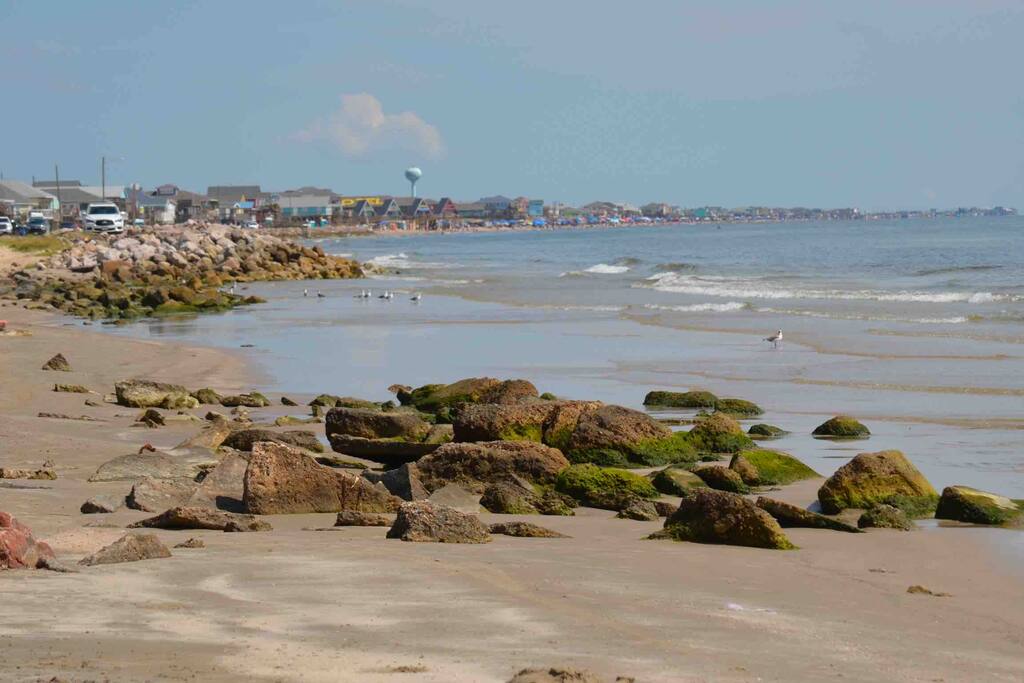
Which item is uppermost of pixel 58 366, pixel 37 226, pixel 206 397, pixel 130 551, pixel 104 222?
pixel 130 551

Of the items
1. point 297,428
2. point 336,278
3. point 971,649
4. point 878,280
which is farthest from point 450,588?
point 336,278

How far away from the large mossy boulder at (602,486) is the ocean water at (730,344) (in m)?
2.58

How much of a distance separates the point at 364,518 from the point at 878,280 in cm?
4121

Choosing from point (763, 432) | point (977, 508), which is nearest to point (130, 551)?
point (977, 508)

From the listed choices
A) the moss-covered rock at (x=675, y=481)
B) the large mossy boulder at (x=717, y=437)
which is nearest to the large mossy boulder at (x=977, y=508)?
the moss-covered rock at (x=675, y=481)

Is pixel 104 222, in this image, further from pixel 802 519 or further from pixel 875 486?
pixel 802 519

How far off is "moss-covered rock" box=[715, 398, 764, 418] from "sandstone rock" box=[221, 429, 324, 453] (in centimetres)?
542

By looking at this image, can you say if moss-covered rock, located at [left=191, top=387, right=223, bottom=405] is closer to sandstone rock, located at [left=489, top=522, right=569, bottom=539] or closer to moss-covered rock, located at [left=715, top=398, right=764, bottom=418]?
moss-covered rock, located at [left=715, top=398, right=764, bottom=418]

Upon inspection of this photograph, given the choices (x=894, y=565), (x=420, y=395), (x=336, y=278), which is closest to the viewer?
(x=894, y=565)

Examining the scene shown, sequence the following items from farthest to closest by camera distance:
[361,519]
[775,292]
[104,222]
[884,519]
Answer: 1. [104,222]
2. [775,292]
3. [884,519]
4. [361,519]

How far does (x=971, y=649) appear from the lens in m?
6.00

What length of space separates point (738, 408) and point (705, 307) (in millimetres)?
20518

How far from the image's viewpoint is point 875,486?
31.9 feet

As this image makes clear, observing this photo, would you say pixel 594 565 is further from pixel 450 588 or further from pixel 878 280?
pixel 878 280
